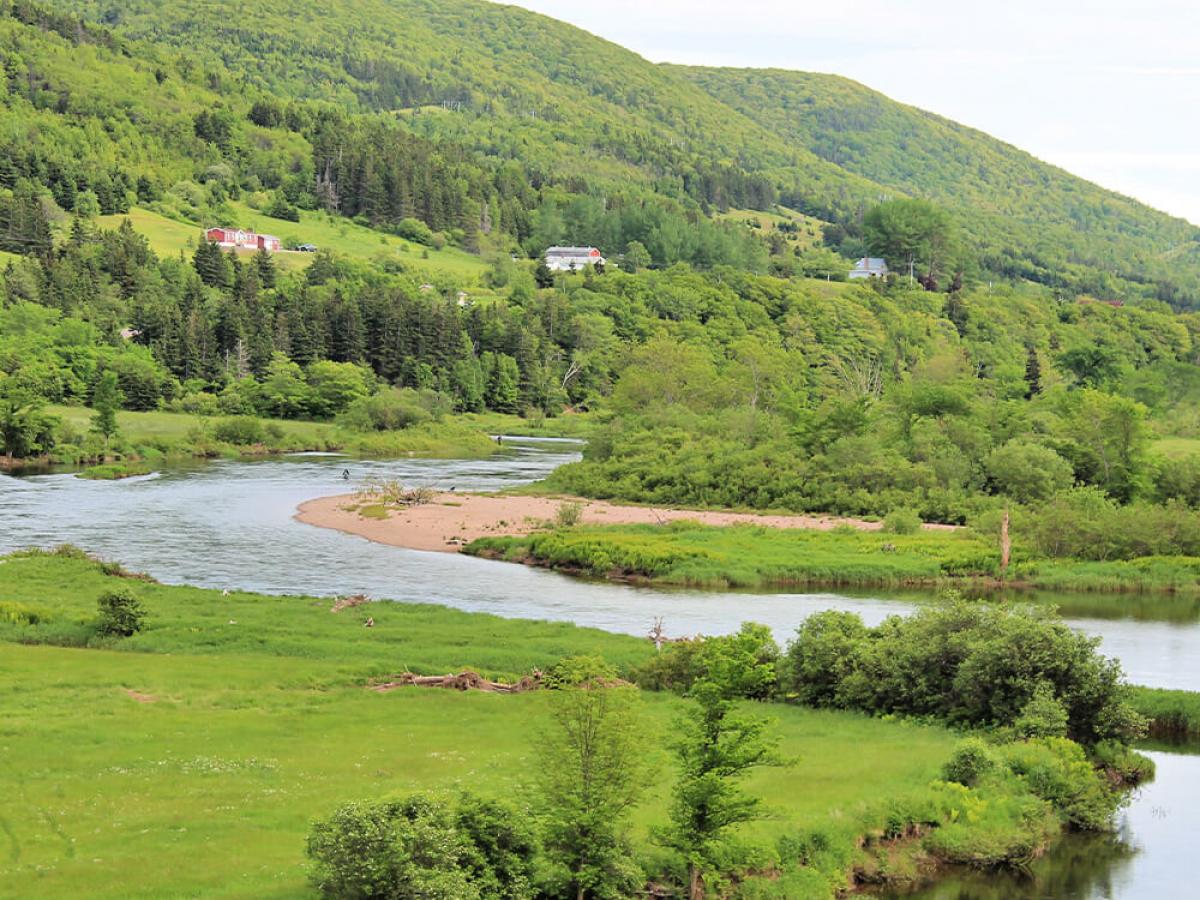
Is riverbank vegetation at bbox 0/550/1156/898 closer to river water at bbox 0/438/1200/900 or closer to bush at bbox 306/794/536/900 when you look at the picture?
bush at bbox 306/794/536/900

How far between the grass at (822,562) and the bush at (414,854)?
150ft

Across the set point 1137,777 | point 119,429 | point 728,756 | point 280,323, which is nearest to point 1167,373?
point 280,323

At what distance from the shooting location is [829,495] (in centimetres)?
9675

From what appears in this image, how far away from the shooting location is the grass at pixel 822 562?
242 ft

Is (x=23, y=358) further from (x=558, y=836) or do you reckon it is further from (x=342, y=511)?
(x=558, y=836)

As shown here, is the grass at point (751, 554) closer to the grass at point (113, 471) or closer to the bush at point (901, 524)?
the bush at point (901, 524)

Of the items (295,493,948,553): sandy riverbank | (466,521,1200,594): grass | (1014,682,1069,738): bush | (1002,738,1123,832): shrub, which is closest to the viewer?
(1002,738,1123,832): shrub

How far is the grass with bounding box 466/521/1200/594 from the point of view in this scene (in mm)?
73812

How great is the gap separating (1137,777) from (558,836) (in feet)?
68.0

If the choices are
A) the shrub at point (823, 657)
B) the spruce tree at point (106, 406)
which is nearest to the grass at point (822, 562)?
the shrub at point (823, 657)

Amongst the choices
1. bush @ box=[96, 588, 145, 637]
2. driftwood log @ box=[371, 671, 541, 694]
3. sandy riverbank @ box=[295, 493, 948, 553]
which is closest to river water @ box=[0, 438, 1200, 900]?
sandy riverbank @ box=[295, 493, 948, 553]

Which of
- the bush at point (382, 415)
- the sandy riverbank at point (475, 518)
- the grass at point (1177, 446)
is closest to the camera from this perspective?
the sandy riverbank at point (475, 518)

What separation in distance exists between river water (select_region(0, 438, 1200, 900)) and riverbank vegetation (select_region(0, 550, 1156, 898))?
179cm

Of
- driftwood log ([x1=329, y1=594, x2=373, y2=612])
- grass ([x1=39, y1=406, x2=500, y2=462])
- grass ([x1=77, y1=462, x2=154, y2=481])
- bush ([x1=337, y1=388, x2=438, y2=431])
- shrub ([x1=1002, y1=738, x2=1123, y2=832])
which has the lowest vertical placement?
shrub ([x1=1002, y1=738, x2=1123, y2=832])
